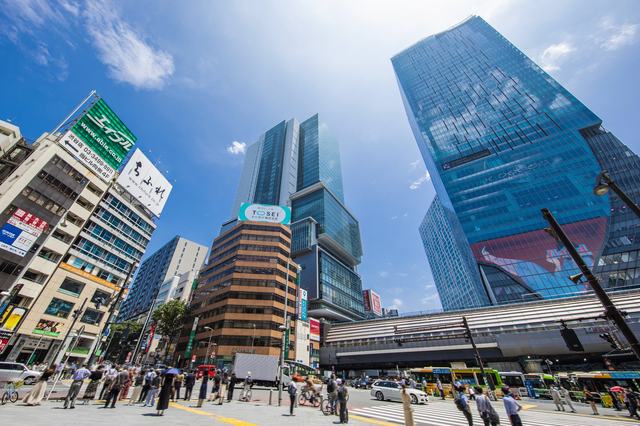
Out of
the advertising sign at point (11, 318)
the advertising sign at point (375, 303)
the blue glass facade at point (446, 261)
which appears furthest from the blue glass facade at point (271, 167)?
the advertising sign at point (11, 318)

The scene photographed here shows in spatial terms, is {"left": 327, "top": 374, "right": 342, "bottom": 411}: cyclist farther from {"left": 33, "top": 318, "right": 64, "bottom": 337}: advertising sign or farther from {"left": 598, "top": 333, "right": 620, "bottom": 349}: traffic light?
{"left": 33, "top": 318, "right": 64, "bottom": 337}: advertising sign

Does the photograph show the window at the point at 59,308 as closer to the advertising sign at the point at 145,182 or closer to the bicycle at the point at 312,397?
the advertising sign at the point at 145,182

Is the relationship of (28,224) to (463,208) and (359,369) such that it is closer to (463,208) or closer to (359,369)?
(359,369)

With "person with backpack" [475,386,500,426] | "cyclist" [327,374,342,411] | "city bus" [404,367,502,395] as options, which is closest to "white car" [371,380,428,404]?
"city bus" [404,367,502,395]

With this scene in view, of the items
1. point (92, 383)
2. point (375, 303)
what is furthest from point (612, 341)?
point (375, 303)

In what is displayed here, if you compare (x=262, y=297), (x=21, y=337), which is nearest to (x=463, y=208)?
(x=262, y=297)

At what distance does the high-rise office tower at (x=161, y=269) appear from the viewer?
10344 cm

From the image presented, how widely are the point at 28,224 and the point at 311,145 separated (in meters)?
110

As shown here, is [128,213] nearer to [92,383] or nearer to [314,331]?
[92,383]

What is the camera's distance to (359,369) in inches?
2362

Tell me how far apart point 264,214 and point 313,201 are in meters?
47.2

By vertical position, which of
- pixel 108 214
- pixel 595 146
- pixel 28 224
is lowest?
pixel 28 224

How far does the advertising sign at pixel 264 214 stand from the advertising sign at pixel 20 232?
115 ft

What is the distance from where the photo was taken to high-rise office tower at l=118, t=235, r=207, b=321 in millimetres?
103438
